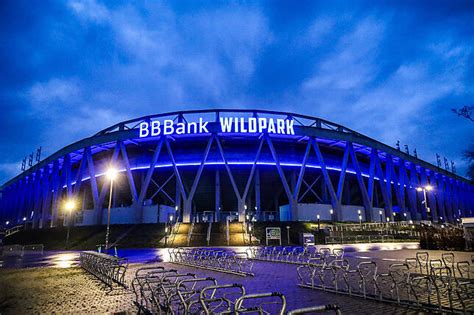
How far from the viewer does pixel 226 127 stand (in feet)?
156

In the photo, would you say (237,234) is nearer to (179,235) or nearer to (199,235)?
(199,235)

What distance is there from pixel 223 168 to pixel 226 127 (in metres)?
10.9

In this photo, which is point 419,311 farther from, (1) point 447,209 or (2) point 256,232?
(1) point 447,209

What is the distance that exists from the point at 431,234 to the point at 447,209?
81362 millimetres

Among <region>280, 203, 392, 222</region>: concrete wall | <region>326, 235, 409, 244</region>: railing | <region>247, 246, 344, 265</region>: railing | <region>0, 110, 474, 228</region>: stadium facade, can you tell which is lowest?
<region>326, 235, 409, 244</region>: railing

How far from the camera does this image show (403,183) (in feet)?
219

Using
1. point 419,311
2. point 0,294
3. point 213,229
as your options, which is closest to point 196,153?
point 213,229

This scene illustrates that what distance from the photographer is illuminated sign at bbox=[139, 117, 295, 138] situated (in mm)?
47375

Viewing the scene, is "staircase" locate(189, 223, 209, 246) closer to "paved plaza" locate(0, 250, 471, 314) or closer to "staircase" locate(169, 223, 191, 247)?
"staircase" locate(169, 223, 191, 247)

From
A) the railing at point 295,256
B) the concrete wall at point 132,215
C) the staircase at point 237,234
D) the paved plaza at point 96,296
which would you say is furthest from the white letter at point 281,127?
the paved plaza at point 96,296

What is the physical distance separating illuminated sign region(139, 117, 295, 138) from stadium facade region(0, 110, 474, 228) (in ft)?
0.52

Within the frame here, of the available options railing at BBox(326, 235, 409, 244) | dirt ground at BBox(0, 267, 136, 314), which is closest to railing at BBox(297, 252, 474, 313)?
dirt ground at BBox(0, 267, 136, 314)

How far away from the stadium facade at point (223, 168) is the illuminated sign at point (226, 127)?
0.16 meters

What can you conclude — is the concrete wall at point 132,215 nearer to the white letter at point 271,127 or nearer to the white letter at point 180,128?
the white letter at point 180,128
